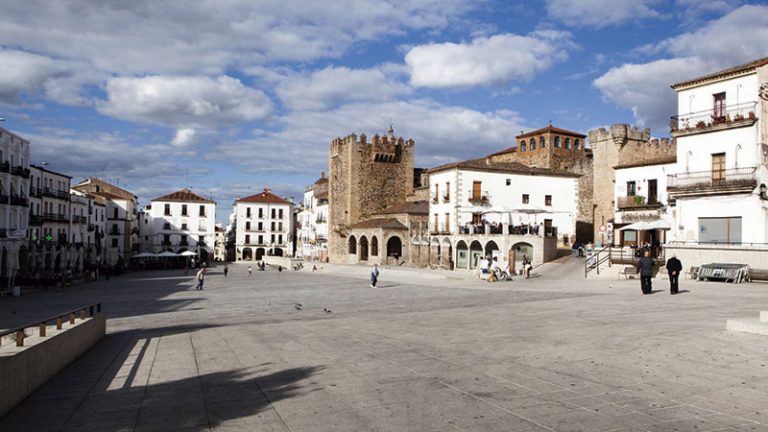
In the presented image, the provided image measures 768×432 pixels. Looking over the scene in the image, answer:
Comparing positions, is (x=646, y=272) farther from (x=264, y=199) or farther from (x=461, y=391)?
(x=264, y=199)

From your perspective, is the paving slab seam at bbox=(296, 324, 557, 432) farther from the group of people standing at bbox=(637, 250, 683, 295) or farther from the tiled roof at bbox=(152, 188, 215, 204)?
the tiled roof at bbox=(152, 188, 215, 204)

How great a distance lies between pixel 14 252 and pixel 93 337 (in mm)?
26547

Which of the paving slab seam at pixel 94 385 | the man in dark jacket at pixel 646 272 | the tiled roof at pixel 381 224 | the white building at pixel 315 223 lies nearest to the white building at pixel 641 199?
the man in dark jacket at pixel 646 272

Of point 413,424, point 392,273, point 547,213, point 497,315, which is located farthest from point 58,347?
point 547,213

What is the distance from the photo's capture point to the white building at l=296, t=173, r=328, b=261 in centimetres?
7762

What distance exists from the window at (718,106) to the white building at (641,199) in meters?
6.69

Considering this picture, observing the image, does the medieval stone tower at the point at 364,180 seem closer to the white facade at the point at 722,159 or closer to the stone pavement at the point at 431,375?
the white facade at the point at 722,159

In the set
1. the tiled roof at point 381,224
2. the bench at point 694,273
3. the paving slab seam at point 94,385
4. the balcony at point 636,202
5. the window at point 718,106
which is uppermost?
the window at point 718,106

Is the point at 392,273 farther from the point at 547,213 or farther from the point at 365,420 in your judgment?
the point at 365,420

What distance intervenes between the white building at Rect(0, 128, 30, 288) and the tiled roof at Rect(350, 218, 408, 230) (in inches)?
1165

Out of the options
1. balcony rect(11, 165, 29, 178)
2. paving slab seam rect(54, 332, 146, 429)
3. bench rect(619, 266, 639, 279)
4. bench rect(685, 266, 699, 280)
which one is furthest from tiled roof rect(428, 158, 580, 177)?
paving slab seam rect(54, 332, 146, 429)

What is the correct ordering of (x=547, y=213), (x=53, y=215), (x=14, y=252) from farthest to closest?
(x=53, y=215)
(x=547, y=213)
(x=14, y=252)

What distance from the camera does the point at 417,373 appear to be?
8.97 metres

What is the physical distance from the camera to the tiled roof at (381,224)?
57.0 metres
